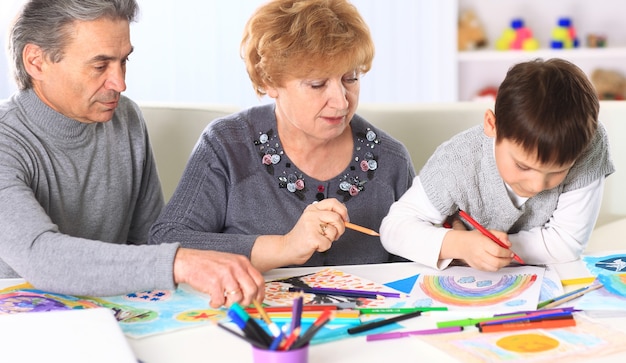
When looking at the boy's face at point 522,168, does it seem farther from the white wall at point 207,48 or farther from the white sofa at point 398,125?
the white wall at point 207,48

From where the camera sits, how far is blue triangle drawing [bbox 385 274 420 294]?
137 cm

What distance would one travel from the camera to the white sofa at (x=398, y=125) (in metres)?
2.34

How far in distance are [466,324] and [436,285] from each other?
0.21m

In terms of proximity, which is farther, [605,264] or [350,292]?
[605,264]

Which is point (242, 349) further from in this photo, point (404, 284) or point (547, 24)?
point (547, 24)

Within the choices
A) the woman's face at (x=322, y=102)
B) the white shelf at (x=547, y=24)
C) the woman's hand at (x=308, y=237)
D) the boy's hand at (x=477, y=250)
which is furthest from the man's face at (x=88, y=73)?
the white shelf at (x=547, y=24)

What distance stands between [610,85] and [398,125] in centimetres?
220

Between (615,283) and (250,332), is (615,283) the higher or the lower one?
the lower one

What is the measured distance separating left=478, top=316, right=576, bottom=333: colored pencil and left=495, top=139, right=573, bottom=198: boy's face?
31cm

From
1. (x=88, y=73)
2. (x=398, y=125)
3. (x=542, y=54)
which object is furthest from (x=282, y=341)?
(x=542, y=54)

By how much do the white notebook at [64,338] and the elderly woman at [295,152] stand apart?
0.56 m

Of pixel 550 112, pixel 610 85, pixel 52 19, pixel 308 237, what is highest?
pixel 52 19

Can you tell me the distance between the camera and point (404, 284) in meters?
1.40

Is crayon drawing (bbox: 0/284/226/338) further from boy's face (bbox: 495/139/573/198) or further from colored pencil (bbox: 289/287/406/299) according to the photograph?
boy's face (bbox: 495/139/573/198)
